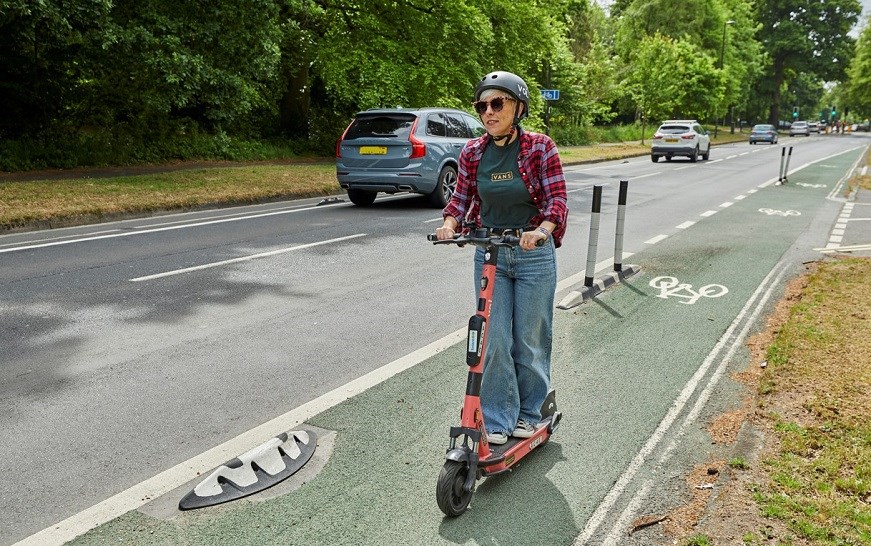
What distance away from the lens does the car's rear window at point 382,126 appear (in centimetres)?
1362

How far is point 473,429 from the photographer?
10.8 ft

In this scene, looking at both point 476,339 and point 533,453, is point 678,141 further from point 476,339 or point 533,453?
point 476,339

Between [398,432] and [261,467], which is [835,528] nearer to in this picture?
[398,432]

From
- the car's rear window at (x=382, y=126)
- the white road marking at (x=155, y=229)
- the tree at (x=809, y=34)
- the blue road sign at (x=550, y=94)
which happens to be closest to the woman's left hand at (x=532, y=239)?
the white road marking at (x=155, y=229)

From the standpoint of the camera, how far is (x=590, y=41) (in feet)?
206

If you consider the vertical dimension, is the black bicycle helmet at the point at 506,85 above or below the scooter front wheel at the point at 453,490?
above

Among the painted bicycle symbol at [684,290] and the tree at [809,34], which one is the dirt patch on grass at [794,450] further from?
the tree at [809,34]

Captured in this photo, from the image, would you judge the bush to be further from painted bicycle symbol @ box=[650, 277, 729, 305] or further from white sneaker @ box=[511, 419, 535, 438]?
white sneaker @ box=[511, 419, 535, 438]

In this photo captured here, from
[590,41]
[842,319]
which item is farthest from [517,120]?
[590,41]

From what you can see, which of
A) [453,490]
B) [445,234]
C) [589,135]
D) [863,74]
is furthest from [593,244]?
[863,74]

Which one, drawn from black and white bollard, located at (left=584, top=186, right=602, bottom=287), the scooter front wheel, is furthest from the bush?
the scooter front wheel

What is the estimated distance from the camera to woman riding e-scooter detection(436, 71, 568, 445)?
11.3ft

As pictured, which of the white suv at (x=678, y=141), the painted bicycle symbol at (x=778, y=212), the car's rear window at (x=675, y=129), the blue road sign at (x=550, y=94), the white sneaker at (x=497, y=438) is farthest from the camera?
the car's rear window at (x=675, y=129)

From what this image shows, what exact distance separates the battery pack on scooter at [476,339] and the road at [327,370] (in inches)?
26.5
